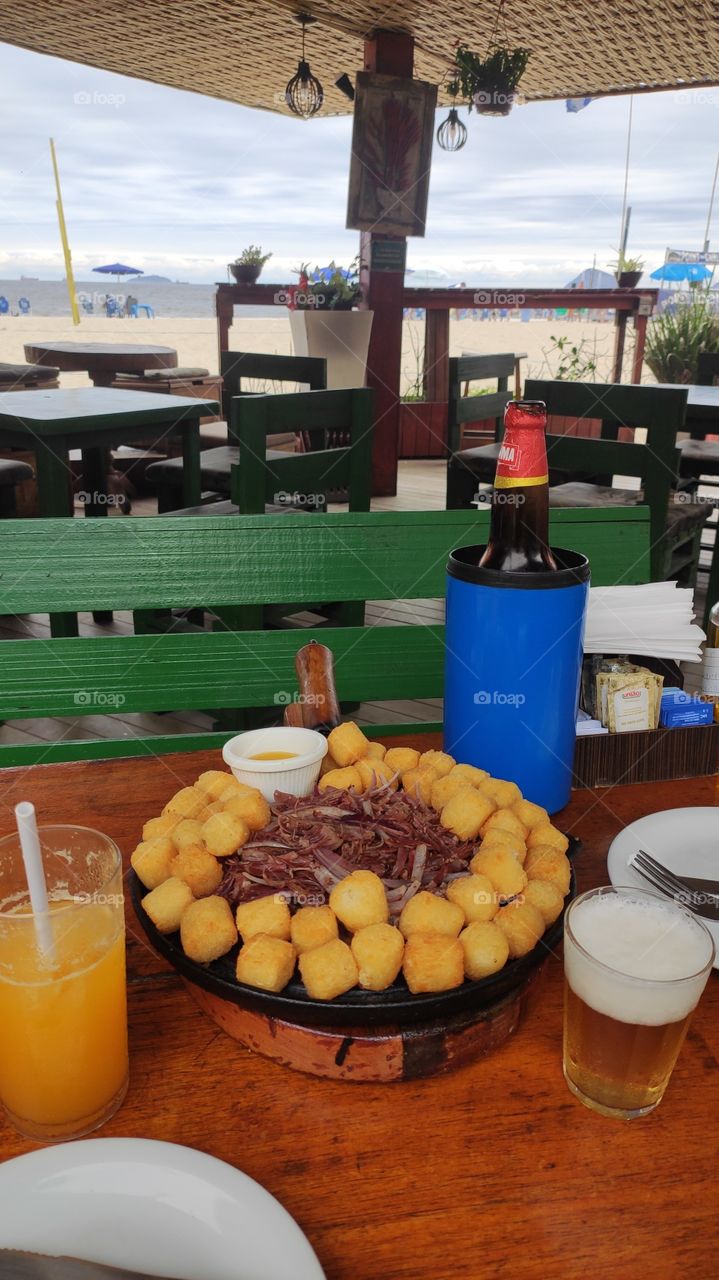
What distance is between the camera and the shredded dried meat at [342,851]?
2.08 ft

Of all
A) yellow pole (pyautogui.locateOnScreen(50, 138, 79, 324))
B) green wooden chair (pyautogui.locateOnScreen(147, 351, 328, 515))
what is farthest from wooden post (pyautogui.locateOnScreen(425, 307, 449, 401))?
green wooden chair (pyautogui.locateOnScreen(147, 351, 328, 515))

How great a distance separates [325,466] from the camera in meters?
2.99

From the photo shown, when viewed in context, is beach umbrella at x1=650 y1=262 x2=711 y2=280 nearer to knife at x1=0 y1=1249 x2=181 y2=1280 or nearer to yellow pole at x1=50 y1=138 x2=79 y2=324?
yellow pole at x1=50 y1=138 x2=79 y2=324

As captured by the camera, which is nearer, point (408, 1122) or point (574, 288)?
point (408, 1122)

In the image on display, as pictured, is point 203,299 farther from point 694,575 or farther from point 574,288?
point 694,575

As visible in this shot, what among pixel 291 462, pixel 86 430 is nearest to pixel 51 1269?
pixel 291 462

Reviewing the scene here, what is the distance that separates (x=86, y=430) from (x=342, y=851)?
2772mm

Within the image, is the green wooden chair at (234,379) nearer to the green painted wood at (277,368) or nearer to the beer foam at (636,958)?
the green painted wood at (277,368)

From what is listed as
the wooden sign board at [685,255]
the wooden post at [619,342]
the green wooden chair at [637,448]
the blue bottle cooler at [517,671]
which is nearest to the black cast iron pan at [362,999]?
→ the blue bottle cooler at [517,671]

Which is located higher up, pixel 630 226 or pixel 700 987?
pixel 630 226

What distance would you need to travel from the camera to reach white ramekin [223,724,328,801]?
2.52 ft

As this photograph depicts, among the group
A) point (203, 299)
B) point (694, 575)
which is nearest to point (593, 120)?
point (694, 575)

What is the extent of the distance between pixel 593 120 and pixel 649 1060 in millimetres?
9786

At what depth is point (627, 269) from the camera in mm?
7980
